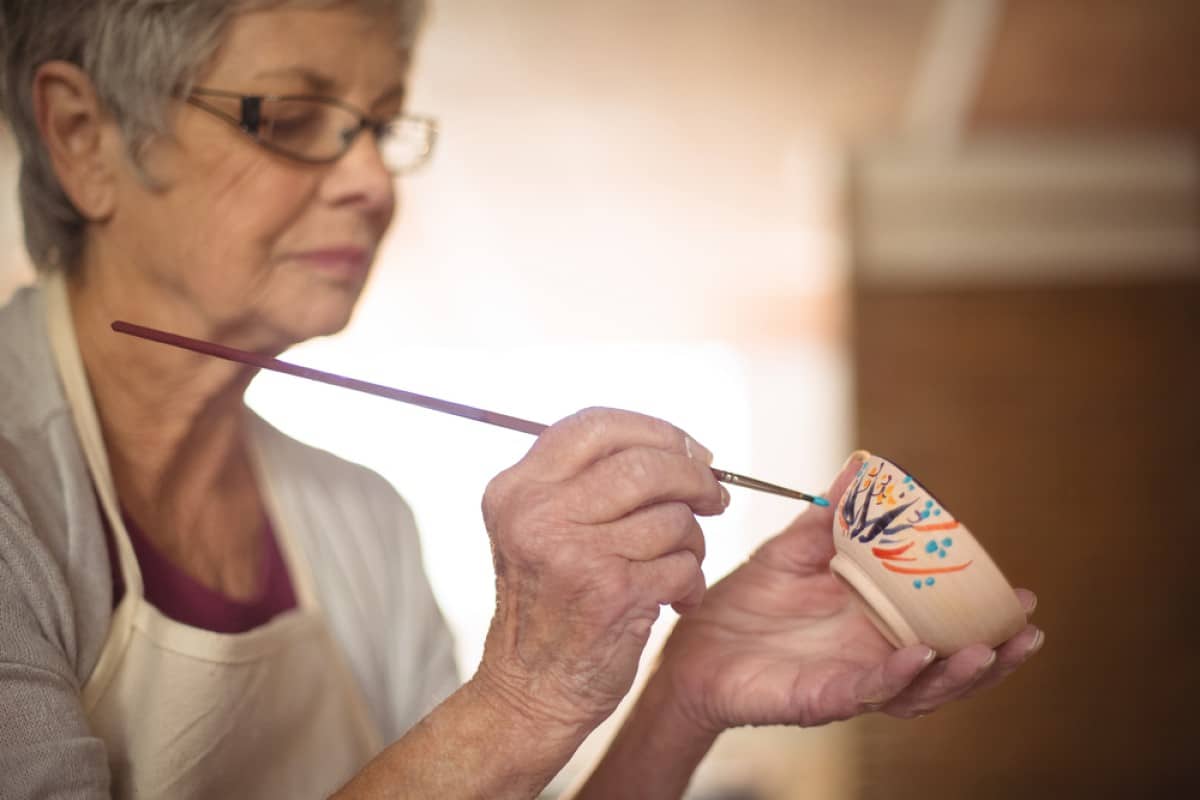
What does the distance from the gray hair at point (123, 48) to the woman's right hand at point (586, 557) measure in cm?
38

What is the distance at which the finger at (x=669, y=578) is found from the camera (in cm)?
60

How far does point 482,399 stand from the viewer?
4.91ft

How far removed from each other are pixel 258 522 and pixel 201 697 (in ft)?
0.60

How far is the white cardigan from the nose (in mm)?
231

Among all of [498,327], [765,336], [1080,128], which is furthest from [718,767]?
[1080,128]

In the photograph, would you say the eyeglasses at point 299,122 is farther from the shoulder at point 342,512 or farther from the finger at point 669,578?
the finger at point 669,578

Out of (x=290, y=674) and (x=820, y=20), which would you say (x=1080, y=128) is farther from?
(x=290, y=674)

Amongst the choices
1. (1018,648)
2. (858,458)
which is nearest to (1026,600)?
(1018,648)

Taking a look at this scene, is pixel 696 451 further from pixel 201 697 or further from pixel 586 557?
pixel 201 697

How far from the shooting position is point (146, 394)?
738mm

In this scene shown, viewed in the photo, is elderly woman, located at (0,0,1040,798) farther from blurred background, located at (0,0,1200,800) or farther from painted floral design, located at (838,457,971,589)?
blurred background, located at (0,0,1200,800)

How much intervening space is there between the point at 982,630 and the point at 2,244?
2.84 feet

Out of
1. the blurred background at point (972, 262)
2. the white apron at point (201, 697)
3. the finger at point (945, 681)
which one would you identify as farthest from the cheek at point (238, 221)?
the blurred background at point (972, 262)

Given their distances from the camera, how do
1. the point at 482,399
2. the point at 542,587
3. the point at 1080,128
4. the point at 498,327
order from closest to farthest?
1. the point at 542,587
2. the point at 482,399
3. the point at 498,327
4. the point at 1080,128
